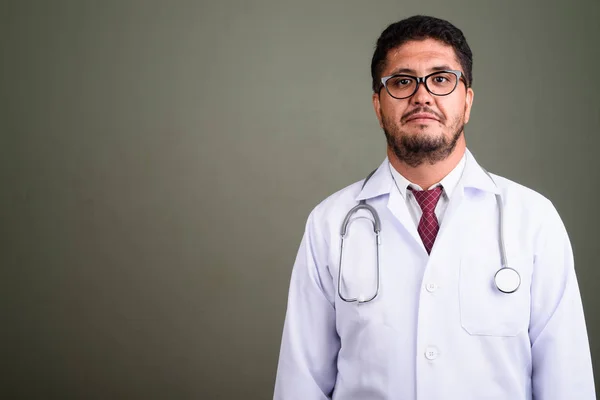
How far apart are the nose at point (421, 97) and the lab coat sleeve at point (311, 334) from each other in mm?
407

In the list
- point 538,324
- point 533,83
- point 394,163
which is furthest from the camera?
point 533,83

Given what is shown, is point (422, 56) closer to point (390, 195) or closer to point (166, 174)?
point (390, 195)

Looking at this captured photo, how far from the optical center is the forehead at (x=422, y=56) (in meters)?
A: 1.46

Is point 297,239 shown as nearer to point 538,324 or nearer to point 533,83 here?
point 533,83

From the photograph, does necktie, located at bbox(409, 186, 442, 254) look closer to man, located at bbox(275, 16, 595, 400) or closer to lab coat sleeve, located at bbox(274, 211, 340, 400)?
man, located at bbox(275, 16, 595, 400)

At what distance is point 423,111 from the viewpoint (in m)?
1.44

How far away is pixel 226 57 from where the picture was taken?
9.95 feet

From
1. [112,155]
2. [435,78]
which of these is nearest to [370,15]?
[112,155]

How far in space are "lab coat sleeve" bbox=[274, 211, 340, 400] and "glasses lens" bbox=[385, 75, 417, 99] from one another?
0.40m

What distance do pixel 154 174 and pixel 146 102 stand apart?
365 millimetres

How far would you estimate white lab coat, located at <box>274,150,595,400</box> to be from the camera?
1340 millimetres

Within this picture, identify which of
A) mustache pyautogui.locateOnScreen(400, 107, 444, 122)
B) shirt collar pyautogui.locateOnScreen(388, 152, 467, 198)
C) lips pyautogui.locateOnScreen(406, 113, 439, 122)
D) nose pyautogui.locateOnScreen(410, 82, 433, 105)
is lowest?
shirt collar pyautogui.locateOnScreen(388, 152, 467, 198)

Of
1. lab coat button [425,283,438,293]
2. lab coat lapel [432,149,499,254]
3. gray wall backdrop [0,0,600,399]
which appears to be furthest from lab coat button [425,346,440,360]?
gray wall backdrop [0,0,600,399]

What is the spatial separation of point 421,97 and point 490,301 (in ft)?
1.63
